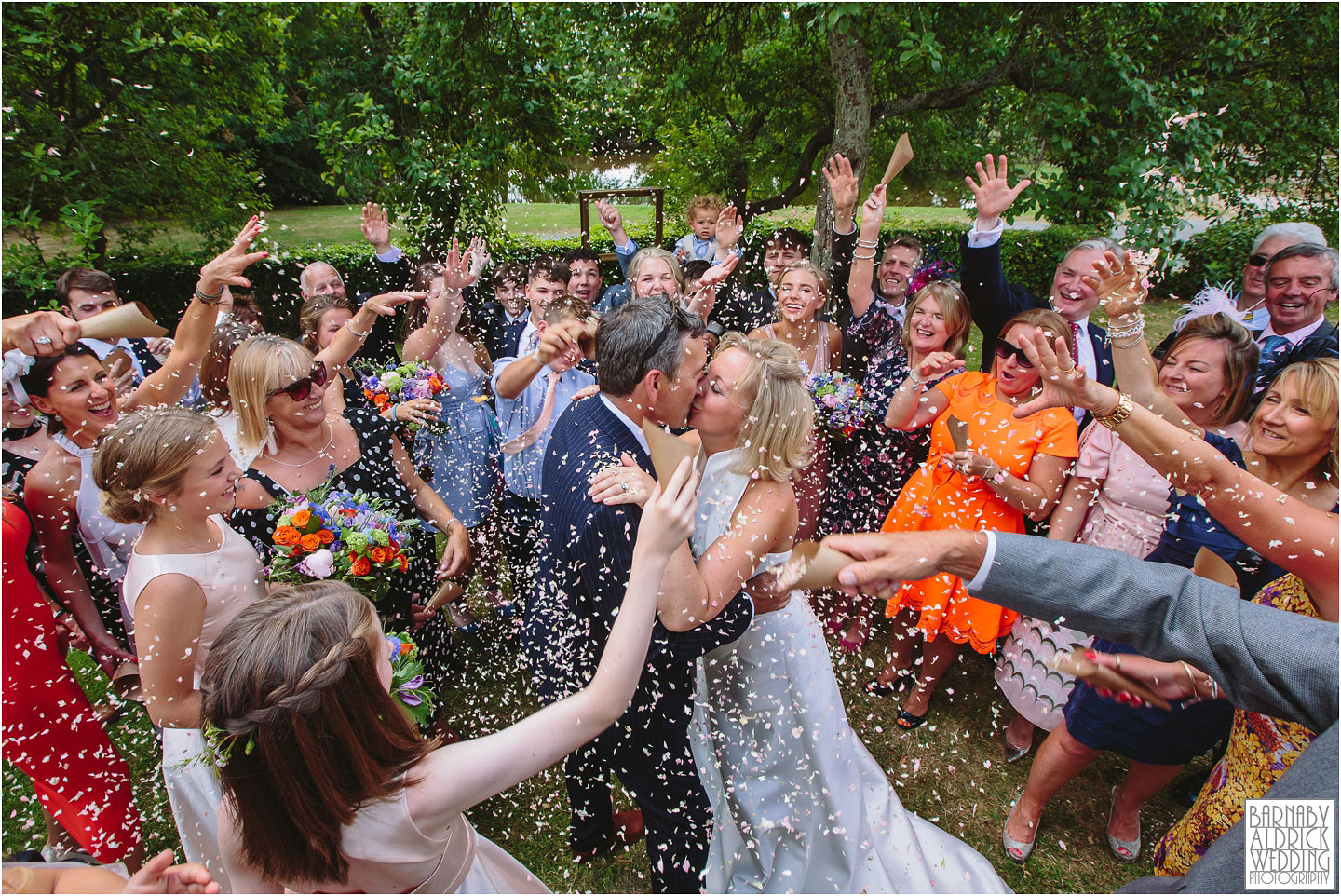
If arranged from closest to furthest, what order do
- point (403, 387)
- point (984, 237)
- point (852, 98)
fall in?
point (403, 387) < point (984, 237) < point (852, 98)

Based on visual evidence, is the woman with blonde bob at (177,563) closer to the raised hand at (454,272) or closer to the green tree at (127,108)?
the raised hand at (454,272)

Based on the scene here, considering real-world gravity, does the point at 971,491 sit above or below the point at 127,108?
below

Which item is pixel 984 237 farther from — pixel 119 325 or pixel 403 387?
pixel 119 325

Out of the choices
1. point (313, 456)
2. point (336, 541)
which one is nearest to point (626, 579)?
point (336, 541)

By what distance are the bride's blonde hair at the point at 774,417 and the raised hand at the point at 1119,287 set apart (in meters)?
1.42

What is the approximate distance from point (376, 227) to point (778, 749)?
16.8 ft

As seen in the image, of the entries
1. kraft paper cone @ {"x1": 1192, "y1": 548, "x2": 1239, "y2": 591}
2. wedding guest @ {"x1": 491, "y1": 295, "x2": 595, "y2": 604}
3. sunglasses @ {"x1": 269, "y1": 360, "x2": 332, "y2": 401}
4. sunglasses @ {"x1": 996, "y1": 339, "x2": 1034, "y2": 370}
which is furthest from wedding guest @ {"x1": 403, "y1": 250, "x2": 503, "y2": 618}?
kraft paper cone @ {"x1": 1192, "y1": 548, "x2": 1239, "y2": 591}

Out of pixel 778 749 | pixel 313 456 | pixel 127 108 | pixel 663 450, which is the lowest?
pixel 778 749

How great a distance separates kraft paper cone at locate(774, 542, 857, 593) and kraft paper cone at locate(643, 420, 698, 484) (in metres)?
0.94

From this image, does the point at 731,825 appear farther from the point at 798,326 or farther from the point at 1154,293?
the point at 1154,293

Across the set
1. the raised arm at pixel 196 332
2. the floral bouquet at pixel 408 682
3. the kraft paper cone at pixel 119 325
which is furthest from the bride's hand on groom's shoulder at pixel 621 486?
the kraft paper cone at pixel 119 325

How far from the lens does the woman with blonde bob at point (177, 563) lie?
7.54ft

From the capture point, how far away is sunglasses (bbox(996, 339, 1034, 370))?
3590mm

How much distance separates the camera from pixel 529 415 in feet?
14.9
